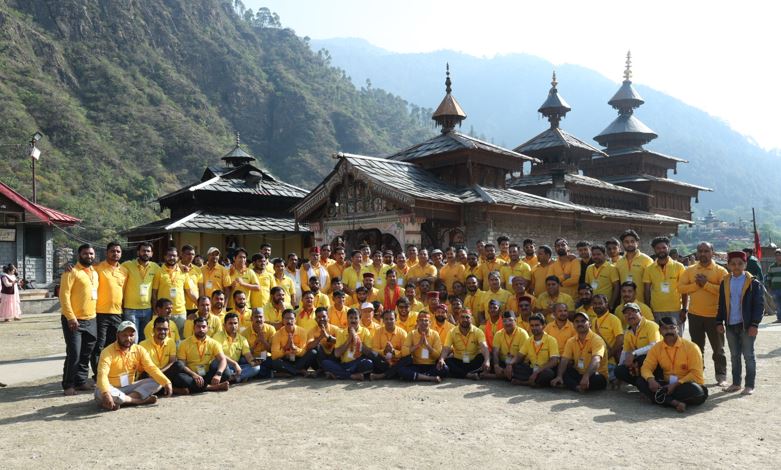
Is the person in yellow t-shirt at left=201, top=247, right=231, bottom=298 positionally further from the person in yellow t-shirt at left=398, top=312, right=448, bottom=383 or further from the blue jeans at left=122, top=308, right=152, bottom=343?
the person in yellow t-shirt at left=398, top=312, right=448, bottom=383

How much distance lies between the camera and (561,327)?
8242mm

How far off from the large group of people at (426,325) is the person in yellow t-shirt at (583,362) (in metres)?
0.02

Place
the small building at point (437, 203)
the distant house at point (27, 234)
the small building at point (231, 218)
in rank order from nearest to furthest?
the small building at point (437, 203), the distant house at point (27, 234), the small building at point (231, 218)

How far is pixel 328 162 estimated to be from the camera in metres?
77.2

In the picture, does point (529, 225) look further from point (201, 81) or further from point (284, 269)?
point (201, 81)

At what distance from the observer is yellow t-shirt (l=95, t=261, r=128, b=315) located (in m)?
8.02

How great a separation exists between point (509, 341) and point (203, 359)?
4.12 m

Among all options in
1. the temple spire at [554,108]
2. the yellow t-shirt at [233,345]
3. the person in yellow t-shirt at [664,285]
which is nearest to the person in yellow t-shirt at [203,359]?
the yellow t-shirt at [233,345]

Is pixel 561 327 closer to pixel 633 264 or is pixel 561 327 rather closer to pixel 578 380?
pixel 578 380

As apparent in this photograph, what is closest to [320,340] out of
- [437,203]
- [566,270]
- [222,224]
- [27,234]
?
[566,270]

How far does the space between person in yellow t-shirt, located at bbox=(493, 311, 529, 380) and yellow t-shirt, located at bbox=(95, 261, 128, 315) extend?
5.18m

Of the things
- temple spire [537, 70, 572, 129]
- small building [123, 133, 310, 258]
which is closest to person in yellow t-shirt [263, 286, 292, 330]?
small building [123, 133, 310, 258]

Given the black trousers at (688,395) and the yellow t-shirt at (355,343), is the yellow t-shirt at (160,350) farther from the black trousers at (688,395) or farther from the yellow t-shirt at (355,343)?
the black trousers at (688,395)

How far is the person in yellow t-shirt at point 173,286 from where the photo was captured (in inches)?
339
